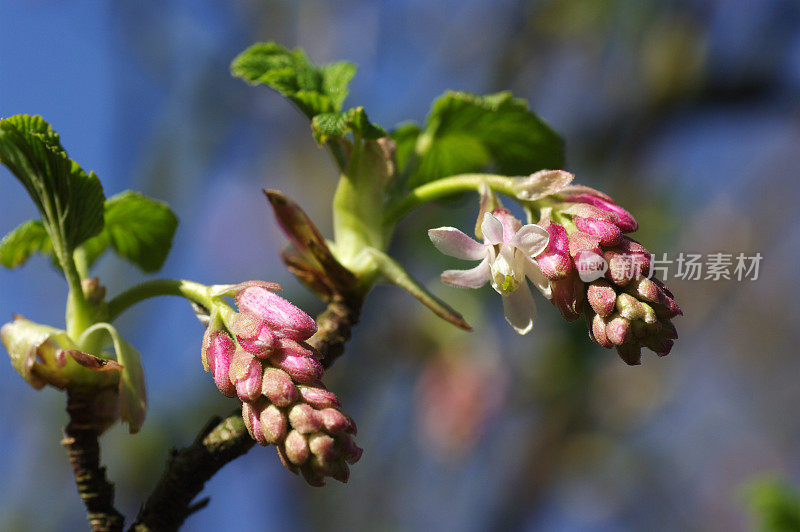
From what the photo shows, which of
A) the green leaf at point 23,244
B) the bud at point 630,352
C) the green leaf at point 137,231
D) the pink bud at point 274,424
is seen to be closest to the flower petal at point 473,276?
the bud at point 630,352

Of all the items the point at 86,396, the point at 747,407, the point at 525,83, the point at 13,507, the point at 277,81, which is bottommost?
the point at 13,507

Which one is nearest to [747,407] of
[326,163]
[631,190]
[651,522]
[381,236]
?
[651,522]

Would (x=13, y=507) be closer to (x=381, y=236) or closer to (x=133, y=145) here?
(x=133, y=145)

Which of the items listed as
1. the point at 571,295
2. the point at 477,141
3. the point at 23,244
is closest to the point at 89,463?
the point at 23,244

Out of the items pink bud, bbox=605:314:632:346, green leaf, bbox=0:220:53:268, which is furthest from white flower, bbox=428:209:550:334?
green leaf, bbox=0:220:53:268

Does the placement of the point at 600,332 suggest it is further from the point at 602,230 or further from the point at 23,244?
the point at 23,244

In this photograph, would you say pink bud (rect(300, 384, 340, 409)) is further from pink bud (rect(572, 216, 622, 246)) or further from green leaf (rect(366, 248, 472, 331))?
pink bud (rect(572, 216, 622, 246))
